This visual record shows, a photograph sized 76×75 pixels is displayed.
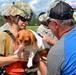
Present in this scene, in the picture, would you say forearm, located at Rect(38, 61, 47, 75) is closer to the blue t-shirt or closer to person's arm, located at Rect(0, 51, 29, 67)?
person's arm, located at Rect(0, 51, 29, 67)

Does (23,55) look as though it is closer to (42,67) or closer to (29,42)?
(29,42)

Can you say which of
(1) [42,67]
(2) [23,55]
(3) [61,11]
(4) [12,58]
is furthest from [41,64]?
(3) [61,11]

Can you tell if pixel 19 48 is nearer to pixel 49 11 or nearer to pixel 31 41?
A: pixel 31 41

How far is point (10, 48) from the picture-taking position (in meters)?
3.88

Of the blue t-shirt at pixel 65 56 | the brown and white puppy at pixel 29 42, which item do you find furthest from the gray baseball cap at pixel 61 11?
the brown and white puppy at pixel 29 42

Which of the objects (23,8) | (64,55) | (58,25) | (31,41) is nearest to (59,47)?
(64,55)

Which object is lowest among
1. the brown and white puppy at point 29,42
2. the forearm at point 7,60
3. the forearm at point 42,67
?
the forearm at point 42,67

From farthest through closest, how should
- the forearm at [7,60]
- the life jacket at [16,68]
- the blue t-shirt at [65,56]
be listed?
the life jacket at [16,68]
the forearm at [7,60]
the blue t-shirt at [65,56]

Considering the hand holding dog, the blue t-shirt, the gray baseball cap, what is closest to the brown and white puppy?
the hand holding dog

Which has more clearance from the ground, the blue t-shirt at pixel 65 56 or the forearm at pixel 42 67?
the blue t-shirt at pixel 65 56

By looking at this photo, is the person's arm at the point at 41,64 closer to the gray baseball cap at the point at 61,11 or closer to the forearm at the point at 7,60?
the forearm at the point at 7,60

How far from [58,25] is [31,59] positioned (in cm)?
89

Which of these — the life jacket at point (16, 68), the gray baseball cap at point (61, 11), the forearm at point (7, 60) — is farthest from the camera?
the life jacket at point (16, 68)

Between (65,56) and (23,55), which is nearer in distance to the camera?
(65,56)
